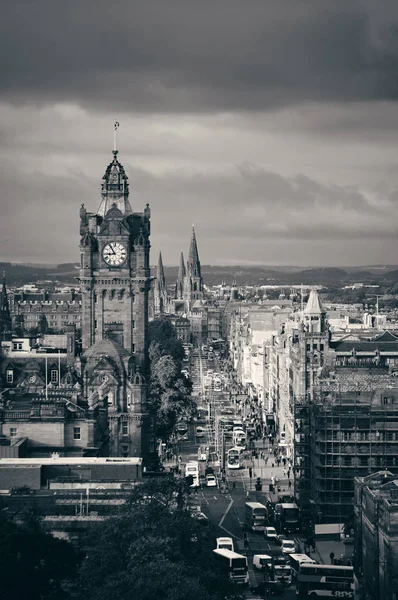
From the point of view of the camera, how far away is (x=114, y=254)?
533ft

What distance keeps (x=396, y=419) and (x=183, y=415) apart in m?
62.1

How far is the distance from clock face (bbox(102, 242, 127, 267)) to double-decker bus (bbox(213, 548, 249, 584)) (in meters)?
61.2

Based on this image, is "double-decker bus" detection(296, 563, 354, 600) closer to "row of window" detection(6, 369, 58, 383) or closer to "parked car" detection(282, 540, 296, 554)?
"parked car" detection(282, 540, 296, 554)

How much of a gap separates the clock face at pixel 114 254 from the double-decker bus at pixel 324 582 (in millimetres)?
65014

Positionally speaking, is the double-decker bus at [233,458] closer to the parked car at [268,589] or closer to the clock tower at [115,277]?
the clock tower at [115,277]

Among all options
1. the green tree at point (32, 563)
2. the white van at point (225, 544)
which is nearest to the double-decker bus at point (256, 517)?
the white van at point (225, 544)

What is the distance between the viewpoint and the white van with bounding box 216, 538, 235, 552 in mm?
109188

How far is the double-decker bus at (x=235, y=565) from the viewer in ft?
340

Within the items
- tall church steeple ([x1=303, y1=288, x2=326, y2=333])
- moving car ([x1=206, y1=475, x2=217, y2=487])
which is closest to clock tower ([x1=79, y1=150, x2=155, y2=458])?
moving car ([x1=206, y1=475, x2=217, y2=487])

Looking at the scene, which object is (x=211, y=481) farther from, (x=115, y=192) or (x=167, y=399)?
(x=115, y=192)

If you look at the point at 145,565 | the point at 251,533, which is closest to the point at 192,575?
the point at 145,565

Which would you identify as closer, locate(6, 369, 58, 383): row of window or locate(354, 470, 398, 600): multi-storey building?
locate(354, 470, 398, 600): multi-storey building

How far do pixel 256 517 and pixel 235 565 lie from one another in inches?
760

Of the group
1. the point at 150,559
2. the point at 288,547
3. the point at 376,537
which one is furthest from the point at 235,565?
the point at 150,559
